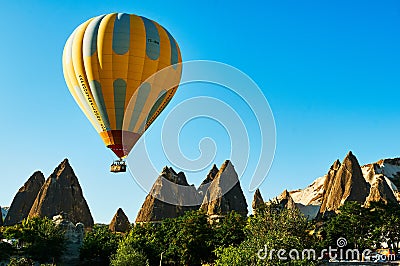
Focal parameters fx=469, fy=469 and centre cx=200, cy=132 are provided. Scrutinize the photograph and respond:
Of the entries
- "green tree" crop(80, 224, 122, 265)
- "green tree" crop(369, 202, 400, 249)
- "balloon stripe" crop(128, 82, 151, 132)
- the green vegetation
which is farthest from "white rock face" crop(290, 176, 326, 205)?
"balloon stripe" crop(128, 82, 151, 132)

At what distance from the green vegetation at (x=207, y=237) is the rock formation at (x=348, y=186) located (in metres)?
37.9

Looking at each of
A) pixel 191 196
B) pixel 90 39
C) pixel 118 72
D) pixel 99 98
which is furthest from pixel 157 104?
pixel 191 196

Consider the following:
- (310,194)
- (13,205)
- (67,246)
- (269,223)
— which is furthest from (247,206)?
(269,223)

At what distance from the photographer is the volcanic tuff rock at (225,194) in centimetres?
8656

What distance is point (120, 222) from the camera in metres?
89.1

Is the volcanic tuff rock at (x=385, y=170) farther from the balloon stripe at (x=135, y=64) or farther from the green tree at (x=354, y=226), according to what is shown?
the balloon stripe at (x=135, y=64)

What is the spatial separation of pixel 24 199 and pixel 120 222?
24.6 meters

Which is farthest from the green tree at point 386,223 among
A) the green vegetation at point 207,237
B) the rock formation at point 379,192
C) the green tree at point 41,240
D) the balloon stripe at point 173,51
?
the green tree at point 41,240

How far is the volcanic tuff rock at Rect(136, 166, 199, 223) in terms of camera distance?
9238 cm

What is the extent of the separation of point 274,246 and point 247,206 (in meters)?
76.6

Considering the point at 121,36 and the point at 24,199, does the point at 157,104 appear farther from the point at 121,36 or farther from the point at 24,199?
the point at 24,199

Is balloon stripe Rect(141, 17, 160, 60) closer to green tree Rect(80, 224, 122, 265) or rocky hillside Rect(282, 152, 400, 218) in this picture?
green tree Rect(80, 224, 122, 265)

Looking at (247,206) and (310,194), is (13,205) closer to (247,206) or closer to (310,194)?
(247,206)

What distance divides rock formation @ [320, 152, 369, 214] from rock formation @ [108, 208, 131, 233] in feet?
120
